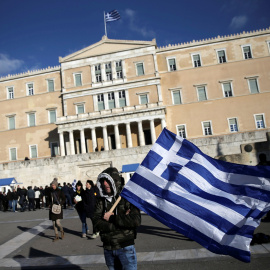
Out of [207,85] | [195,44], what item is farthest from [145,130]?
[195,44]

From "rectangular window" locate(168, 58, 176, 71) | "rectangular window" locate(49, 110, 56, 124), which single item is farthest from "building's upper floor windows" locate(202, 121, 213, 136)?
"rectangular window" locate(49, 110, 56, 124)

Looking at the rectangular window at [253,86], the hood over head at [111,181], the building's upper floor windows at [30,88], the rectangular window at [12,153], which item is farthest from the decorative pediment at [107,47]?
the hood over head at [111,181]

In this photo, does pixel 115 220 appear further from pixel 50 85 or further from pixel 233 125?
pixel 50 85

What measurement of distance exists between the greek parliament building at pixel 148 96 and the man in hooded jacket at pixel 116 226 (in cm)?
2969

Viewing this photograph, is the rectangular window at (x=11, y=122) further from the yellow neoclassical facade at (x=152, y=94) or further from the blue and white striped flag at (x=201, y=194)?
the blue and white striped flag at (x=201, y=194)

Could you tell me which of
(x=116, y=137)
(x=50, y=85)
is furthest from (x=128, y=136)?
(x=50, y=85)

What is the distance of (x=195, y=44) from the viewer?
3700cm

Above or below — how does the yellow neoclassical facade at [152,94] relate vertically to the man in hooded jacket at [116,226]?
above

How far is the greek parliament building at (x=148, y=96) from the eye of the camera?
34719 millimetres

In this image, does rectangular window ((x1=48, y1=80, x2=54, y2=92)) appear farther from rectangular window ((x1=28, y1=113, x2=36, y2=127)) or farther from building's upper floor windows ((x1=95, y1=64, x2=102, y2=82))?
building's upper floor windows ((x1=95, y1=64, x2=102, y2=82))

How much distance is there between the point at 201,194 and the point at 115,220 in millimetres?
1230

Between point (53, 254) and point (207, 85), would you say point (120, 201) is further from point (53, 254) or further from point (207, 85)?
point (207, 85)

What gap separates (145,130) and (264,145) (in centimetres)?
1792

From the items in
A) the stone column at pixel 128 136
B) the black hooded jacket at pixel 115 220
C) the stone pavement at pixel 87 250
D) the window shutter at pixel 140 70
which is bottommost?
the stone pavement at pixel 87 250
